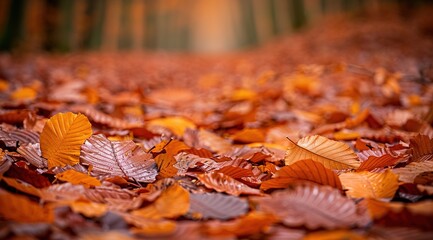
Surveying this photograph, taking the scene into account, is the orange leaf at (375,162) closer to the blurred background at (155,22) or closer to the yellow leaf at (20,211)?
the yellow leaf at (20,211)

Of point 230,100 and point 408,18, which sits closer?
point 230,100

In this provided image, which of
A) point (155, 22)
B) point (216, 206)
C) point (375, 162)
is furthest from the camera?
point (155, 22)

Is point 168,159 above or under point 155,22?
under

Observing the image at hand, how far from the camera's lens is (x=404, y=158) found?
0.97m

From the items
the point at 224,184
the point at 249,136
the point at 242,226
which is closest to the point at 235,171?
the point at 224,184

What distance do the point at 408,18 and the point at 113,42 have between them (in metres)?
7.58

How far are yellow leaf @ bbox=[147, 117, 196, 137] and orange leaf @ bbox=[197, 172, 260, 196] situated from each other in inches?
20.2

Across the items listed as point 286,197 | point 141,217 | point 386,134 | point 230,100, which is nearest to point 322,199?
point 286,197

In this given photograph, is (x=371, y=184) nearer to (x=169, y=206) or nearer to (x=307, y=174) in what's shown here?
(x=307, y=174)

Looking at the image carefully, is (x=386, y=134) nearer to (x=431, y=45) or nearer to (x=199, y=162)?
(x=199, y=162)

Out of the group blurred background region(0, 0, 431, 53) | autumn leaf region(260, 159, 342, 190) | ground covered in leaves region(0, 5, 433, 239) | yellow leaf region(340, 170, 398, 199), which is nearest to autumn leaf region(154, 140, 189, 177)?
ground covered in leaves region(0, 5, 433, 239)

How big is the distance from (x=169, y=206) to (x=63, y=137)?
0.41m

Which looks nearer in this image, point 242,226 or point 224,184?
point 242,226

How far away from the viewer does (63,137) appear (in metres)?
0.94
